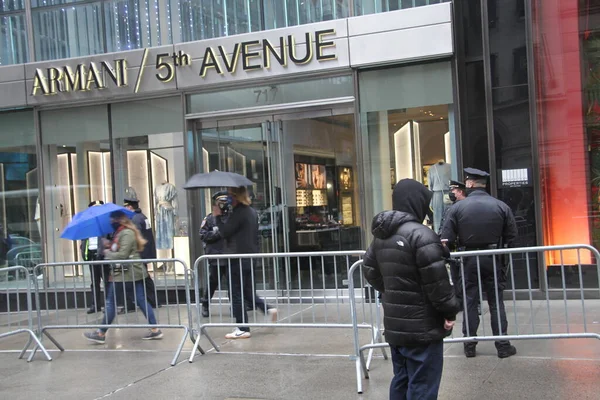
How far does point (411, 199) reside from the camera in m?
4.61

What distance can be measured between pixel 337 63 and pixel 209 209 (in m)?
3.56

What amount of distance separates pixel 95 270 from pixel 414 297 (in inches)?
247

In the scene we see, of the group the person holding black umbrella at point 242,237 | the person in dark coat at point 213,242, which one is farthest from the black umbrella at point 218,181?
the person in dark coat at point 213,242

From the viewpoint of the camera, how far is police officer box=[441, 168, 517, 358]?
6934 mm

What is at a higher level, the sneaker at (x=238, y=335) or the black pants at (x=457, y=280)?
the black pants at (x=457, y=280)

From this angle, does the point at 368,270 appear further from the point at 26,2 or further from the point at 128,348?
the point at 26,2

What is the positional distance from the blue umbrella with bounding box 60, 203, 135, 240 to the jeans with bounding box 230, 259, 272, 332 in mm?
1653

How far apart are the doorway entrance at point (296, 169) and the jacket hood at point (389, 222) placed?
6756mm

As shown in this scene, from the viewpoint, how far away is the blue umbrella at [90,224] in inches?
340

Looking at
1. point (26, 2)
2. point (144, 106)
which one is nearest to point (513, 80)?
point (144, 106)

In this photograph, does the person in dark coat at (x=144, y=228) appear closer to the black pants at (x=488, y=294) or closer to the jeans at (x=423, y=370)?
the black pants at (x=488, y=294)

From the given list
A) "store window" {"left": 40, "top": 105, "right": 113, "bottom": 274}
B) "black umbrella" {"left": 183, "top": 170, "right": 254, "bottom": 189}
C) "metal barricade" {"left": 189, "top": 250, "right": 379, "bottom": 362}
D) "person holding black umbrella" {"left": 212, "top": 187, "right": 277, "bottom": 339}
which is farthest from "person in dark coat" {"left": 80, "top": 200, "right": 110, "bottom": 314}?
"person holding black umbrella" {"left": 212, "top": 187, "right": 277, "bottom": 339}

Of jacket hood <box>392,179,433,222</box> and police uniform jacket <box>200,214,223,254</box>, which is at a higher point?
jacket hood <box>392,179,433,222</box>

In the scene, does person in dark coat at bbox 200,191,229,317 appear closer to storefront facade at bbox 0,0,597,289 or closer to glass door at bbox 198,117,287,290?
storefront facade at bbox 0,0,597,289
